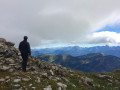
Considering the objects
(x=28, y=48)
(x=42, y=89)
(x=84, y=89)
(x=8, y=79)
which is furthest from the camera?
(x=28, y=48)

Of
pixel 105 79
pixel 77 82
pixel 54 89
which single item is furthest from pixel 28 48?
pixel 105 79

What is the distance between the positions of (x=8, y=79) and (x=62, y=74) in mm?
9766

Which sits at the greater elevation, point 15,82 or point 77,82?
point 15,82

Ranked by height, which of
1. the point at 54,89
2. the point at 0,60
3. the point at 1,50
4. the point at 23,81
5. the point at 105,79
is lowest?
the point at 105,79

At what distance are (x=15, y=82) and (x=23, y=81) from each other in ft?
3.22

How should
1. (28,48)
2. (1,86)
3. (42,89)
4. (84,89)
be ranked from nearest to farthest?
(1,86)
(42,89)
(84,89)
(28,48)

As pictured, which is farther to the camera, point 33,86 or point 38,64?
point 38,64

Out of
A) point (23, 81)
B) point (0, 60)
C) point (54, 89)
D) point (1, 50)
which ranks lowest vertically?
point (54, 89)

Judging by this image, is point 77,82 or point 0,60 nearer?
point 77,82

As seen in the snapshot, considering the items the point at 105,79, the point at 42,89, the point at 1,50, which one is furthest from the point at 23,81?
the point at 105,79

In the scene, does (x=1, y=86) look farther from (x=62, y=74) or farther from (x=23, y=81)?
(x=62, y=74)

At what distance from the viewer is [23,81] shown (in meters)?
13.3

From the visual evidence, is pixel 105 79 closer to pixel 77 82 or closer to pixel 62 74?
pixel 77 82

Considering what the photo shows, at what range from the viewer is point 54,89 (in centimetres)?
1306
